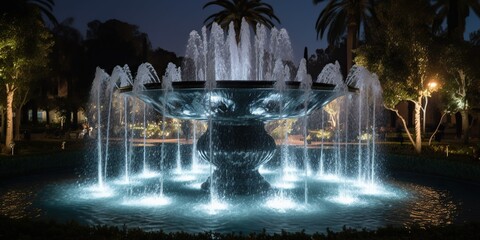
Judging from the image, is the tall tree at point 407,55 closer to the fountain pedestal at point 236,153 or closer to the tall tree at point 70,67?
the fountain pedestal at point 236,153

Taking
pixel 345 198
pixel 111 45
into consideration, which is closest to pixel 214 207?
pixel 345 198

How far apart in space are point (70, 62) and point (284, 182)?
37860mm

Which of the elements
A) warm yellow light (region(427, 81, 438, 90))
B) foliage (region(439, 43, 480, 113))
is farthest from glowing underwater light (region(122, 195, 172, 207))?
foliage (region(439, 43, 480, 113))

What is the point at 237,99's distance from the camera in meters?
10.1

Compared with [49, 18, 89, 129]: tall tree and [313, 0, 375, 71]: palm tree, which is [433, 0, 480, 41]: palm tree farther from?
[49, 18, 89, 129]: tall tree

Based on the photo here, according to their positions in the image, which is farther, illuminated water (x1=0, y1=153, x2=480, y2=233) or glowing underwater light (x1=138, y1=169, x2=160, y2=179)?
glowing underwater light (x1=138, y1=169, x2=160, y2=179)

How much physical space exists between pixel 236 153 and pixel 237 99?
1867 millimetres

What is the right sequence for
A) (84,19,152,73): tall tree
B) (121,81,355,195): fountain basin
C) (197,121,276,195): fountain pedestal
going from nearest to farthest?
(121,81,355,195): fountain basin → (197,121,276,195): fountain pedestal → (84,19,152,73): tall tree

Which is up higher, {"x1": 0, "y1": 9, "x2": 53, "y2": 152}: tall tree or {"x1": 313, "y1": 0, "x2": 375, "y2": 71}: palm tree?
{"x1": 313, "y1": 0, "x2": 375, "y2": 71}: palm tree

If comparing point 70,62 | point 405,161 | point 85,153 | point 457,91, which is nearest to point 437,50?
point 457,91

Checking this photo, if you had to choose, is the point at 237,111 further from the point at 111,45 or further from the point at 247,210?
the point at 111,45

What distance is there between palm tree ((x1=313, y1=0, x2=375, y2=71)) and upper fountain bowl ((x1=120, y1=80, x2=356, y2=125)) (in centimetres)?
1966

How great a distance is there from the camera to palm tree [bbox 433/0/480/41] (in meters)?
27.0

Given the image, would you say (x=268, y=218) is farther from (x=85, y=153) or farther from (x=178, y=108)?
(x=85, y=153)
